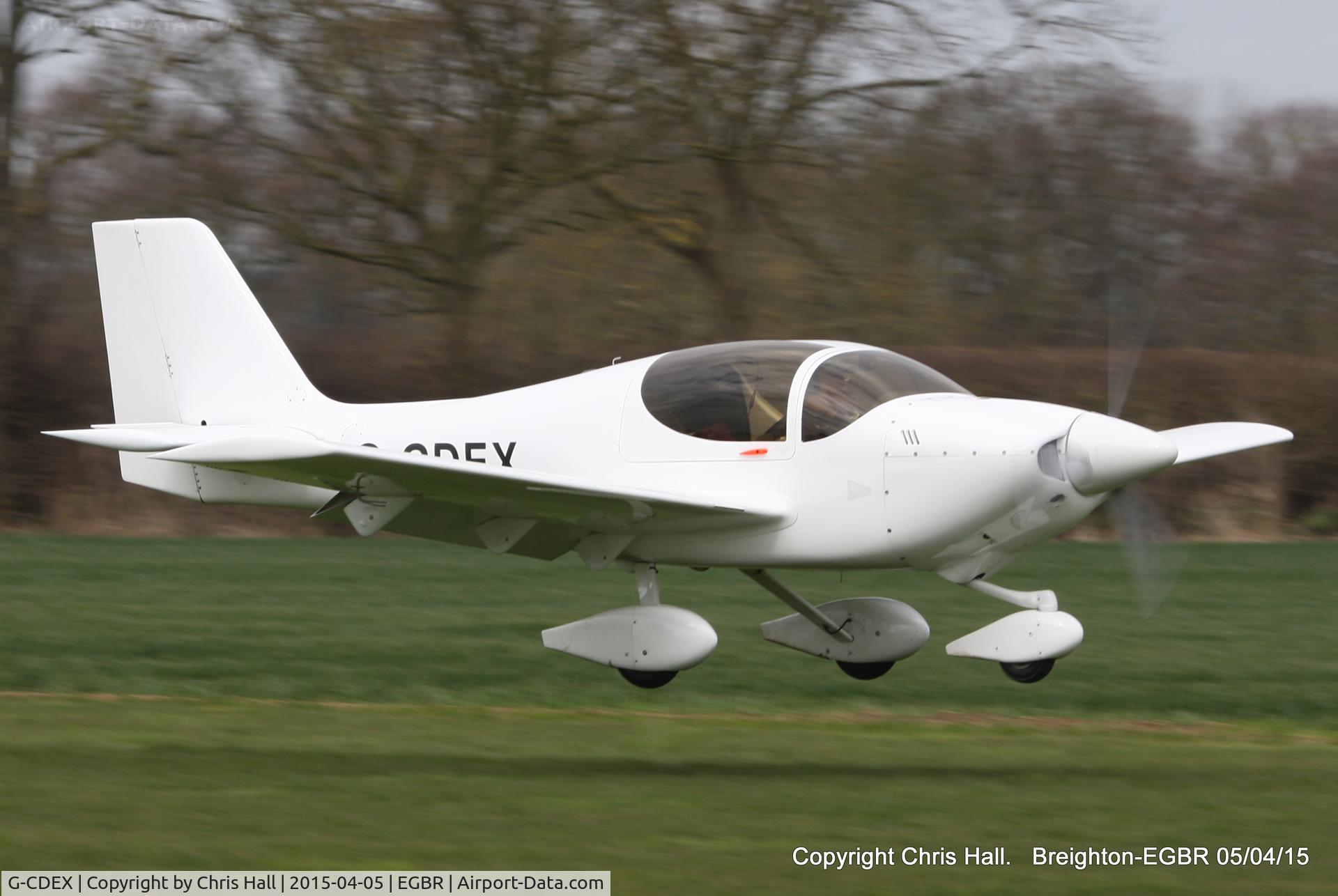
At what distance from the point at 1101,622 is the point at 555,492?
6.87m

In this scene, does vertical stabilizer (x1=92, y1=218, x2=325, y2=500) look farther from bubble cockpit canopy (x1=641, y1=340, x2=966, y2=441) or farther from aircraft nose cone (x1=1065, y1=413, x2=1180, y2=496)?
aircraft nose cone (x1=1065, y1=413, x2=1180, y2=496)

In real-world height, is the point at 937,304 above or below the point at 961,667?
below

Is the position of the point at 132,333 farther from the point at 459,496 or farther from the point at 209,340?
the point at 459,496

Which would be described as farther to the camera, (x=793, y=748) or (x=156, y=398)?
(x=156, y=398)

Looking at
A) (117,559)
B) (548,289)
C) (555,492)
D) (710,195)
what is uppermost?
(555,492)

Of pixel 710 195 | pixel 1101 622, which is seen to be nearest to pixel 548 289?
pixel 710 195

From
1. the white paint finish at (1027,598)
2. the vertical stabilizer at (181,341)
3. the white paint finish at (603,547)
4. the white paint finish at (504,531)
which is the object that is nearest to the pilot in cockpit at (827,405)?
the white paint finish at (1027,598)

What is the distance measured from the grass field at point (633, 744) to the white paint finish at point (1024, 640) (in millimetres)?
475

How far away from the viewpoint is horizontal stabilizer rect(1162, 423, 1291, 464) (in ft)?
31.0

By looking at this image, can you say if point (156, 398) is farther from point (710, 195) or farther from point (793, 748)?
point (710, 195)

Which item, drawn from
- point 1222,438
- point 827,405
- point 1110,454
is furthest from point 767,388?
point 1222,438

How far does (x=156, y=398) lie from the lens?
10.2m

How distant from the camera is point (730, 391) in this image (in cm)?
867

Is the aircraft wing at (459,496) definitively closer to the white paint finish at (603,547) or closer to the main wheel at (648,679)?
the white paint finish at (603,547)
